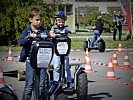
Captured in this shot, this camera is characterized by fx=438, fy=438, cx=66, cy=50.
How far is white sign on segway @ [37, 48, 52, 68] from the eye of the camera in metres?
6.02

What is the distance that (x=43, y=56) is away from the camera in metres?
6.03

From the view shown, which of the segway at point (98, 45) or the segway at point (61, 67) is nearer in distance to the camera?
the segway at point (61, 67)

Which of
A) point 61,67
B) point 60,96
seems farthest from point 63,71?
point 60,96

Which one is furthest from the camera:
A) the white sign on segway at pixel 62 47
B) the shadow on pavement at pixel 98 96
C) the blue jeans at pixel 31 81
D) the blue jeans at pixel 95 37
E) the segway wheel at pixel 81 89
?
the blue jeans at pixel 95 37

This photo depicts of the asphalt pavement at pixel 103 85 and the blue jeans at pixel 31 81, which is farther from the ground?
the blue jeans at pixel 31 81

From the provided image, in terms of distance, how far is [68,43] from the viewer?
738 centimetres

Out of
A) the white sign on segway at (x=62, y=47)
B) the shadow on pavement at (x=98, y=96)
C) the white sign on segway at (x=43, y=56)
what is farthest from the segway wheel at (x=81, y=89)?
the white sign on segway at (x=43, y=56)

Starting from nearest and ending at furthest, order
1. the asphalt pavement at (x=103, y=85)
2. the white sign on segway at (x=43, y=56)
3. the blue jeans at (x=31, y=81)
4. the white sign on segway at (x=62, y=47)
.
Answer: the white sign on segway at (x=43, y=56)
the blue jeans at (x=31, y=81)
the white sign on segway at (x=62, y=47)
the asphalt pavement at (x=103, y=85)

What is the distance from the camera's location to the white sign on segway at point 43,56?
6.02 meters

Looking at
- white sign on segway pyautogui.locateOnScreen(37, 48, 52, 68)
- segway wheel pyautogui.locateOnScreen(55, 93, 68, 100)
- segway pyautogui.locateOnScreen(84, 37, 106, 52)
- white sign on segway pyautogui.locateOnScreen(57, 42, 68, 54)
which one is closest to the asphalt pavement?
white sign on segway pyautogui.locateOnScreen(57, 42, 68, 54)

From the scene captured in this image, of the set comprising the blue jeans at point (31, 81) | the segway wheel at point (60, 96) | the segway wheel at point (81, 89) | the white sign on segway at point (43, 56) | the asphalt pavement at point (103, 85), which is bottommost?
the asphalt pavement at point (103, 85)

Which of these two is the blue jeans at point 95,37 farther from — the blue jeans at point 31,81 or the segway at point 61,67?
the blue jeans at point 31,81

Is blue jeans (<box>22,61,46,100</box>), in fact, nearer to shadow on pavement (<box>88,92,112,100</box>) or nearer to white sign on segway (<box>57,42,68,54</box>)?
white sign on segway (<box>57,42,68,54</box>)

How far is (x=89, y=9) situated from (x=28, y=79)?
44.2m
